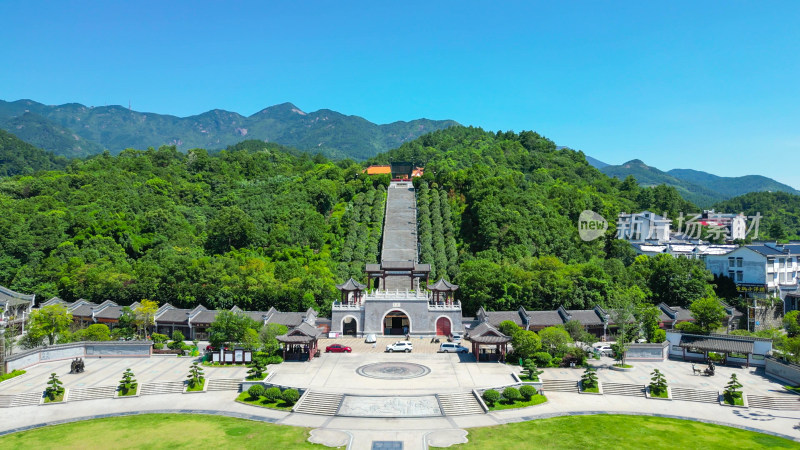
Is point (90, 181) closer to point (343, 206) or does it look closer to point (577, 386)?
point (343, 206)

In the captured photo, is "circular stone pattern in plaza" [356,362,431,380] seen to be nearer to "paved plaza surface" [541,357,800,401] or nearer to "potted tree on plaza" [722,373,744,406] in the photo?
"paved plaza surface" [541,357,800,401]

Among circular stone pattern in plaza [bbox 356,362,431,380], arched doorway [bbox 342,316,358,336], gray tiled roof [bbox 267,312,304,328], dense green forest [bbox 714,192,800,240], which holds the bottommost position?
circular stone pattern in plaza [bbox 356,362,431,380]

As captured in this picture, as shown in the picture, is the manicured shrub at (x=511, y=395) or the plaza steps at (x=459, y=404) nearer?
the plaza steps at (x=459, y=404)

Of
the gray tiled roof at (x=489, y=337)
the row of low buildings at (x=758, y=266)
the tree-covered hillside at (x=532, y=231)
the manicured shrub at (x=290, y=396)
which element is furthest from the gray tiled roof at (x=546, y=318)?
the manicured shrub at (x=290, y=396)

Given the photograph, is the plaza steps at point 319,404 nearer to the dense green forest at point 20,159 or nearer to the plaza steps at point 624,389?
the plaza steps at point 624,389

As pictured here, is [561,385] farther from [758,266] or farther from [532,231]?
[758,266]

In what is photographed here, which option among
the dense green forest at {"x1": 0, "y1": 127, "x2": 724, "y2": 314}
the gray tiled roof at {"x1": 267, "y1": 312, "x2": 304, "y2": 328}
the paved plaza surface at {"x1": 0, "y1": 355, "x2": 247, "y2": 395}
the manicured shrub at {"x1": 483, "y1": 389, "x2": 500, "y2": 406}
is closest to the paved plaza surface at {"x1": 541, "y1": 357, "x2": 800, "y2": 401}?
the manicured shrub at {"x1": 483, "y1": 389, "x2": 500, "y2": 406}
